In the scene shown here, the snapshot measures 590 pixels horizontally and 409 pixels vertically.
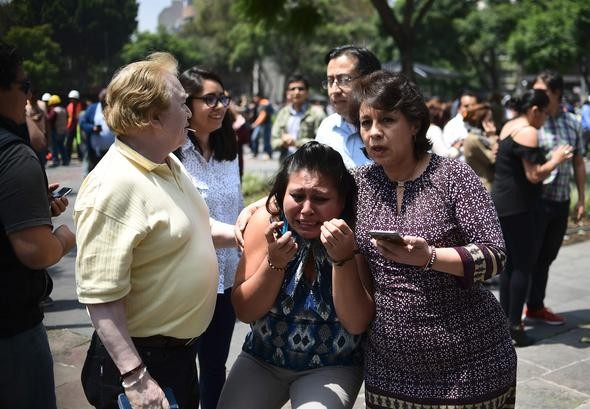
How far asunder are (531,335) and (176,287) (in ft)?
13.1

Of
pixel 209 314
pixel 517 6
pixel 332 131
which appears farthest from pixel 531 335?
pixel 517 6

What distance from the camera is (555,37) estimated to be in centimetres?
3003

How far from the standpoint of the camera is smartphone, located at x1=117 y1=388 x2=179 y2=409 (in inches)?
82.4

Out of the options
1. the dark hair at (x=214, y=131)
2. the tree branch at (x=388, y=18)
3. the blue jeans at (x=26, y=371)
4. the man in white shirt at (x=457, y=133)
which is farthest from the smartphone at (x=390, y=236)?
the tree branch at (x=388, y=18)

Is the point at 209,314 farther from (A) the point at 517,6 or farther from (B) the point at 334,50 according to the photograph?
(A) the point at 517,6

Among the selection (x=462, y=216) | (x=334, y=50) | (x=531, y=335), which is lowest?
(x=531, y=335)

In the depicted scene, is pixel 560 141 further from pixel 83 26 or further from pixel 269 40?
pixel 269 40

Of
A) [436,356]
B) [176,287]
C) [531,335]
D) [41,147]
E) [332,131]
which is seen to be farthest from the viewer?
[41,147]

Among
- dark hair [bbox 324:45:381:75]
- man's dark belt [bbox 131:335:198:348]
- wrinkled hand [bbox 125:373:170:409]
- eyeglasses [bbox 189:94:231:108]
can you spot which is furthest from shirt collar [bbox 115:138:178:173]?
dark hair [bbox 324:45:381:75]

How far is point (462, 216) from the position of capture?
7.61ft

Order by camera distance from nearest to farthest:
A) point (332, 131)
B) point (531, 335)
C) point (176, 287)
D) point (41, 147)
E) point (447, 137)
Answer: point (176, 287) → point (332, 131) → point (531, 335) → point (41, 147) → point (447, 137)

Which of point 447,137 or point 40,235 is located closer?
point 40,235

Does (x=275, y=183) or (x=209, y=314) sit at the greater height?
(x=275, y=183)

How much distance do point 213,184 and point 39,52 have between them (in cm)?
384
